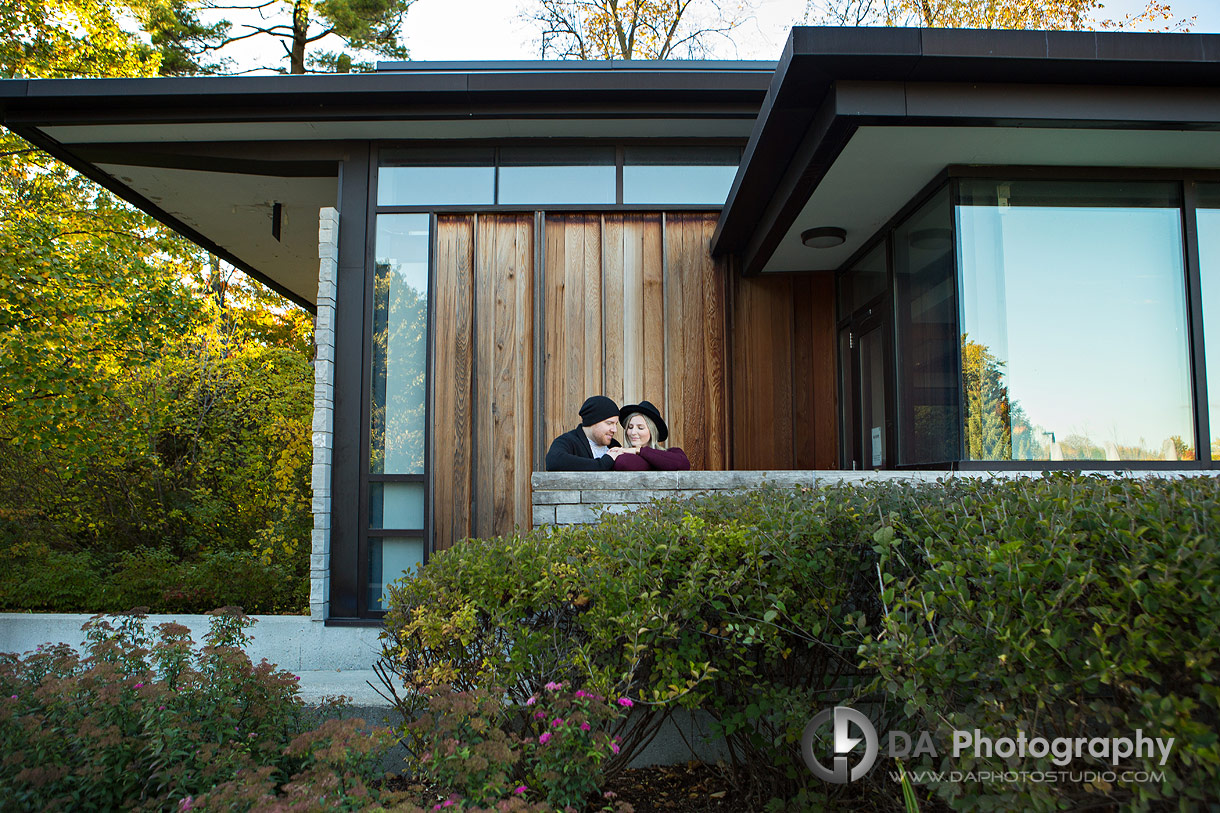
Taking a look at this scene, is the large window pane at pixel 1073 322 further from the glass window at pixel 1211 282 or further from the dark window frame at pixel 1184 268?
the glass window at pixel 1211 282

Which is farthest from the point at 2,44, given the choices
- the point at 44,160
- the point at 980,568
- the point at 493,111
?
the point at 980,568

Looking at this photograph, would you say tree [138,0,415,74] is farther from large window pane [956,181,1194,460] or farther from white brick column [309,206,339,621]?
large window pane [956,181,1194,460]

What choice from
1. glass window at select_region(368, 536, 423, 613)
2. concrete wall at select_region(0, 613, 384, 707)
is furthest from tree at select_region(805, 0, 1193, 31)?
concrete wall at select_region(0, 613, 384, 707)

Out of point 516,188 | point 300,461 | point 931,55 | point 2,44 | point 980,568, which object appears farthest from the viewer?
point 2,44

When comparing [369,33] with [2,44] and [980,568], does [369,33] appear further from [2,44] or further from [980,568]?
[980,568]

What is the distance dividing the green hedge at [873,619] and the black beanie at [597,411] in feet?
5.51

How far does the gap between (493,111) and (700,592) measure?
184 inches

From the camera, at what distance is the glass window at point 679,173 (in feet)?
21.4

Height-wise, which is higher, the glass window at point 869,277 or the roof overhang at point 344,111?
the roof overhang at point 344,111

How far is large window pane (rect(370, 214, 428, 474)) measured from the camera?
613 centimetres

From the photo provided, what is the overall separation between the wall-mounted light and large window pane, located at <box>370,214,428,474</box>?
3.07m

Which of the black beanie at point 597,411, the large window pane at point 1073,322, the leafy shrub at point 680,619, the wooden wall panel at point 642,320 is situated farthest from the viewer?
the wooden wall panel at point 642,320

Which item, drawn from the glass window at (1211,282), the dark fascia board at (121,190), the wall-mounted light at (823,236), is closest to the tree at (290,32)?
the dark fascia board at (121,190)

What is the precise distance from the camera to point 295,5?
50.9 feet
